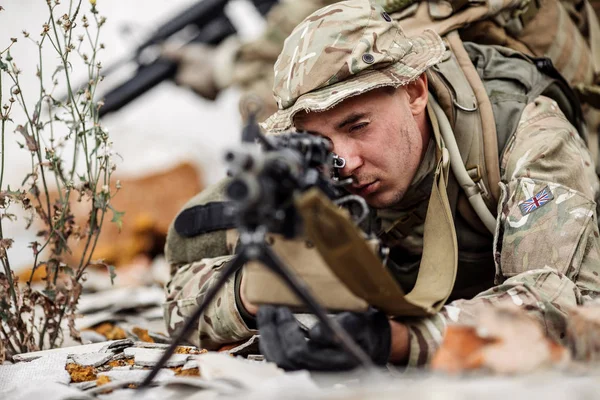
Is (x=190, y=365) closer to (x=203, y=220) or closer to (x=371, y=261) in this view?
(x=371, y=261)

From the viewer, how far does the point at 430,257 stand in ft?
6.88

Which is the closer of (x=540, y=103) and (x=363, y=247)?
(x=363, y=247)

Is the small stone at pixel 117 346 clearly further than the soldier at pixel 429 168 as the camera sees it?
Yes

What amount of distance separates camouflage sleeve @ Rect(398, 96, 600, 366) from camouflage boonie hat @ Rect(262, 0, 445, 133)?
472 mm

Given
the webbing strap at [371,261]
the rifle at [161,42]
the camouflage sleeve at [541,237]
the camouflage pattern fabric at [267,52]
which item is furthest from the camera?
the rifle at [161,42]

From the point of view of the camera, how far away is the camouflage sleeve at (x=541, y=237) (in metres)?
1.87

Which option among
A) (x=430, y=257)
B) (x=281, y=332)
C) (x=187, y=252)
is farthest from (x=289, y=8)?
(x=281, y=332)

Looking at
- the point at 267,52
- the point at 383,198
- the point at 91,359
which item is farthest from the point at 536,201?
the point at 267,52

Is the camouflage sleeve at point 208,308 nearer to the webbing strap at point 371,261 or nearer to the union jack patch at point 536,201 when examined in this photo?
the webbing strap at point 371,261

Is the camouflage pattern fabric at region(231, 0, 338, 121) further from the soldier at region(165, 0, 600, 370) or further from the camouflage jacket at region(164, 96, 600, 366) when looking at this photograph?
the camouflage jacket at region(164, 96, 600, 366)

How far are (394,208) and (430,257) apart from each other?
2.23ft

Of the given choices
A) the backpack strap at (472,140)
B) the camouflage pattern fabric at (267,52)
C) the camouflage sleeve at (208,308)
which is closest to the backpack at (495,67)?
the backpack strap at (472,140)

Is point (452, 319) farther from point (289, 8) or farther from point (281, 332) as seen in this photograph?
point (289, 8)

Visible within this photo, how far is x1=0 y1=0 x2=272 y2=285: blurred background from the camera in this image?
6773mm
